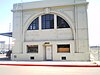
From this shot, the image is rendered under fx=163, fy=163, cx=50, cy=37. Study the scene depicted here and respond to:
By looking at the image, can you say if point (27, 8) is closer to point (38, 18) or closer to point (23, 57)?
point (38, 18)

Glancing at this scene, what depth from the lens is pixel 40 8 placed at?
2695cm

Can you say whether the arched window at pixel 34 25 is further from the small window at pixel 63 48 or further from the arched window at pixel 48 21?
the small window at pixel 63 48

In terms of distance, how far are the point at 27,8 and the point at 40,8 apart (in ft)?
7.47

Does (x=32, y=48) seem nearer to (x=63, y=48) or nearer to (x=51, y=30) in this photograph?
(x=51, y=30)

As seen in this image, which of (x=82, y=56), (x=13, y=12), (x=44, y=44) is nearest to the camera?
(x=82, y=56)

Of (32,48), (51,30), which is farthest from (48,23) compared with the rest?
(32,48)

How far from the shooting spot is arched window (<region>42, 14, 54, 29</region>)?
87.4 ft

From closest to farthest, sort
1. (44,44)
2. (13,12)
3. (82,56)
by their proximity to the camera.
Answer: (82,56) → (44,44) → (13,12)

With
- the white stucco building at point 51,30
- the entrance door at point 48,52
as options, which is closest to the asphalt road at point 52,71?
the white stucco building at point 51,30

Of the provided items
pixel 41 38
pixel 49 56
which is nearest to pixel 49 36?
pixel 41 38

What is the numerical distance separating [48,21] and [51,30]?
174 cm

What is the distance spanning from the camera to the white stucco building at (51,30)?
24.9 m

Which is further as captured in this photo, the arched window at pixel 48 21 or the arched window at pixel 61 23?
the arched window at pixel 48 21

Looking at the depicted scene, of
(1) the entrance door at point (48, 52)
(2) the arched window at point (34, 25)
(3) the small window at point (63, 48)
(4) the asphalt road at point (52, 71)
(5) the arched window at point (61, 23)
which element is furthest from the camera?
(2) the arched window at point (34, 25)
